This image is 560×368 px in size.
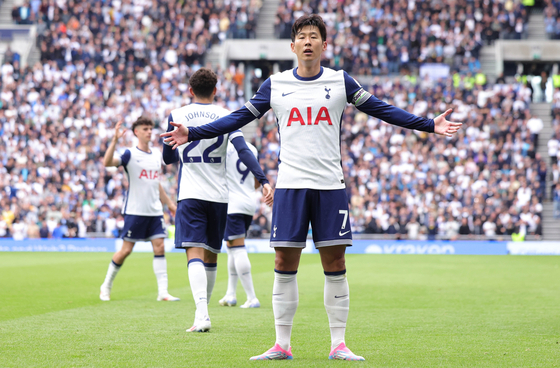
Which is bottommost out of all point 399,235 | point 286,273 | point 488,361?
point 399,235

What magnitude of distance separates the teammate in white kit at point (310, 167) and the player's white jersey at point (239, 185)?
156 inches

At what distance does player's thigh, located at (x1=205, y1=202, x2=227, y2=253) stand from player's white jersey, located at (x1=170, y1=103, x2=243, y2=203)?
6cm

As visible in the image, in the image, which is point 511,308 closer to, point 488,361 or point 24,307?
point 488,361

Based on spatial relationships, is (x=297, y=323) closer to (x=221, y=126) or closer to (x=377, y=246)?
(x=221, y=126)

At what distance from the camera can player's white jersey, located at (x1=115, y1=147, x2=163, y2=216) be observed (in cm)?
984

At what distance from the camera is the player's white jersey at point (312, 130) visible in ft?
16.7

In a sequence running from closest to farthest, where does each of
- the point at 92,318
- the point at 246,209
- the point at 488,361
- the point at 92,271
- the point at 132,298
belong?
the point at 488,361, the point at 92,318, the point at 246,209, the point at 132,298, the point at 92,271

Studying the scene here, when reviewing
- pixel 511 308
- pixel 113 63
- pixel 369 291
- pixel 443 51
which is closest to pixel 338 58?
pixel 443 51

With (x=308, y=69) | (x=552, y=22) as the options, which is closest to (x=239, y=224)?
(x=308, y=69)

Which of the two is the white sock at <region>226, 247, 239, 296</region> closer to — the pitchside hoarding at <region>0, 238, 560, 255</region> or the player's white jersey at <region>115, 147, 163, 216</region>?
the player's white jersey at <region>115, 147, 163, 216</region>

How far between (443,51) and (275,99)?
27.4 meters

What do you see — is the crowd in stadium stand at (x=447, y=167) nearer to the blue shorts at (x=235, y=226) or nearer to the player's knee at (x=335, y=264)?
the blue shorts at (x=235, y=226)

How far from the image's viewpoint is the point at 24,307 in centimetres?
855

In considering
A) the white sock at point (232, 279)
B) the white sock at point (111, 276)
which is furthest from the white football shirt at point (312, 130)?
the white sock at point (111, 276)
